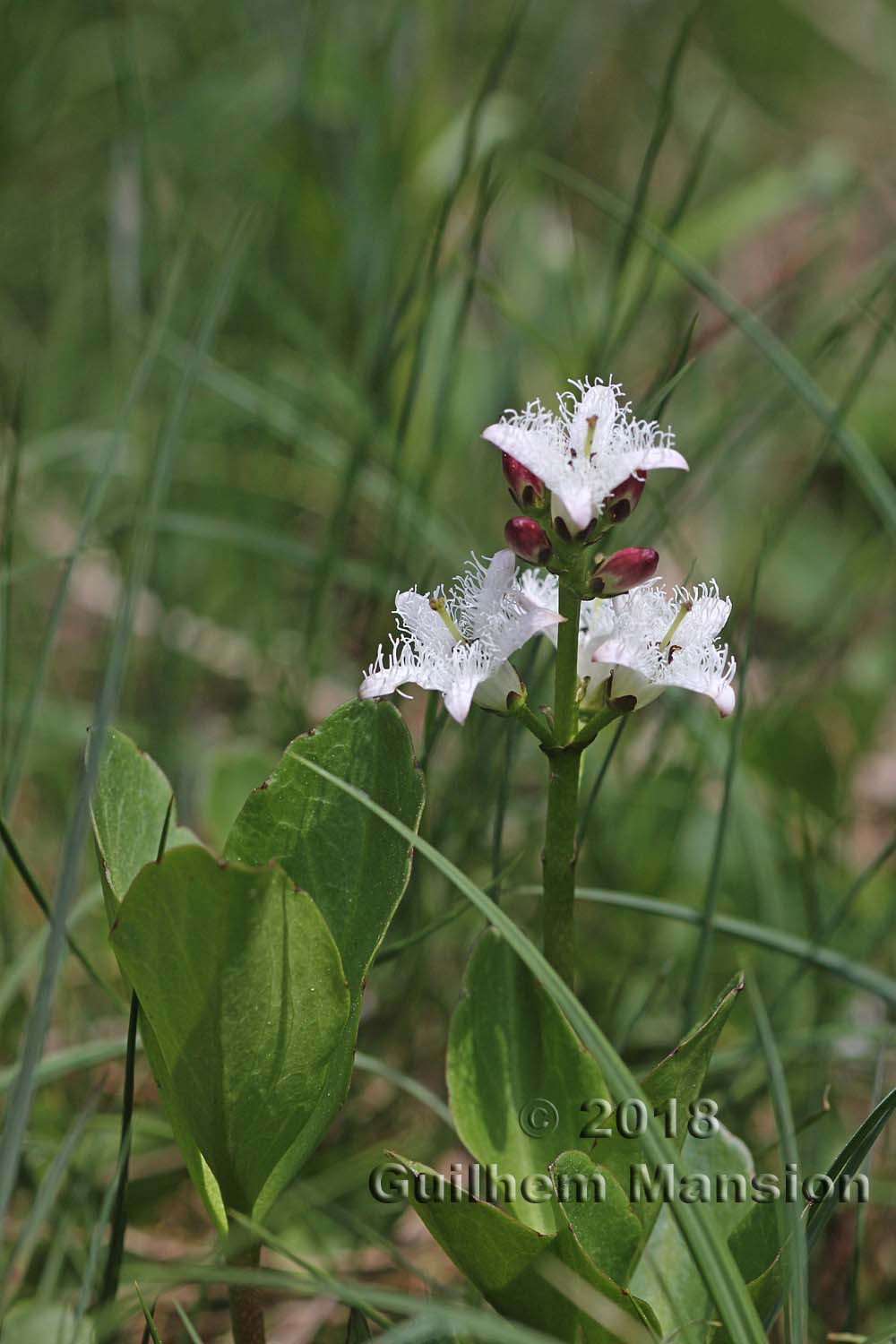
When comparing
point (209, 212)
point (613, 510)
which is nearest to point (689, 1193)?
point (613, 510)

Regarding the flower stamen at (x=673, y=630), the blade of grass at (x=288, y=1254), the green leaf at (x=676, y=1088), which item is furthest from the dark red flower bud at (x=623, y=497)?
the blade of grass at (x=288, y=1254)

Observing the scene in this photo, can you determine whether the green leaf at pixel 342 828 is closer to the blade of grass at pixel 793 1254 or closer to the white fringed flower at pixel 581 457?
the white fringed flower at pixel 581 457

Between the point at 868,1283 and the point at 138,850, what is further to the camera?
the point at 868,1283

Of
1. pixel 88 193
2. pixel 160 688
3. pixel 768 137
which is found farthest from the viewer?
pixel 768 137

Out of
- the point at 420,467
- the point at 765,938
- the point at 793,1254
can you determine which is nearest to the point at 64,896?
the point at 793,1254

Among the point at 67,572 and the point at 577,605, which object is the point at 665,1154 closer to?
the point at 577,605

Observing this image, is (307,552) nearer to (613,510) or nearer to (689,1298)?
(613,510)
